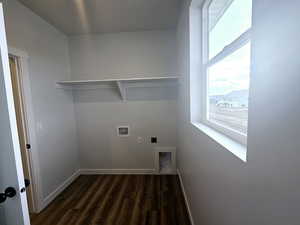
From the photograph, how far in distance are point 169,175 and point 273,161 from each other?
2.49 metres

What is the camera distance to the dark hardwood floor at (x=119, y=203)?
1720mm

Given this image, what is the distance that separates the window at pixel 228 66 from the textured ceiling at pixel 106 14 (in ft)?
2.97

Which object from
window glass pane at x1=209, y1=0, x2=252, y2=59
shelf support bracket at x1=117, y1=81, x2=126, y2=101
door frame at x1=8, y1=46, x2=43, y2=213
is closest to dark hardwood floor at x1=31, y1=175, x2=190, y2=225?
door frame at x1=8, y1=46, x2=43, y2=213

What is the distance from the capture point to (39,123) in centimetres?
196

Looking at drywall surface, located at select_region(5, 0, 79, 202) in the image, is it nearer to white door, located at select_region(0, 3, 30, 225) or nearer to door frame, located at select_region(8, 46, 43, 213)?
Result: door frame, located at select_region(8, 46, 43, 213)

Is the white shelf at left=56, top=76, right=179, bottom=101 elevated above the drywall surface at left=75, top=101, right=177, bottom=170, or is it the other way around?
the white shelf at left=56, top=76, right=179, bottom=101

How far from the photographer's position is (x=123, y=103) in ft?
8.71

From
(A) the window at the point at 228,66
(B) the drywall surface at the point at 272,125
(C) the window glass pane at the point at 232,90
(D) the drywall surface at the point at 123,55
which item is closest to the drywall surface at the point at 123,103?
(D) the drywall surface at the point at 123,55

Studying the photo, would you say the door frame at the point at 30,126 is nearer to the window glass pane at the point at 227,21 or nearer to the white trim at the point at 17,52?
the white trim at the point at 17,52

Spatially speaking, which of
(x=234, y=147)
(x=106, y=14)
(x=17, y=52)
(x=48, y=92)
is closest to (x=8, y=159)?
(x=234, y=147)

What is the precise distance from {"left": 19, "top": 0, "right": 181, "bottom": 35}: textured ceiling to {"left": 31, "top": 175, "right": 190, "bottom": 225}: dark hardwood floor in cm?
272

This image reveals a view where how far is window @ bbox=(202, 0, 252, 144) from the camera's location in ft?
2.34

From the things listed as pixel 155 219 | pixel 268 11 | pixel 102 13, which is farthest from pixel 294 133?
pixel 102 13

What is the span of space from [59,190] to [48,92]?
160 cm
